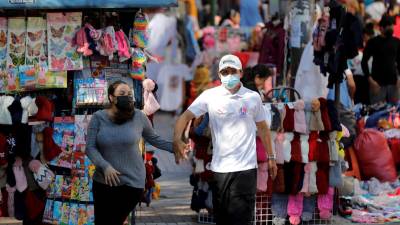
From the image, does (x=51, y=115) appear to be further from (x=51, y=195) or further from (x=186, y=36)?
(x=186, y=36)

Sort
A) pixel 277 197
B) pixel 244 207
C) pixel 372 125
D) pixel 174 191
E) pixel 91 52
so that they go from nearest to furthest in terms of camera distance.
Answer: pixel 244 207 < pixel 91 52 < pixel 277 197 < pixel 174 191 < pixel 372 125

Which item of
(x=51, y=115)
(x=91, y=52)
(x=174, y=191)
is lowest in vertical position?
(x=174, y=191)

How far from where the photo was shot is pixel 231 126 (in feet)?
26.6

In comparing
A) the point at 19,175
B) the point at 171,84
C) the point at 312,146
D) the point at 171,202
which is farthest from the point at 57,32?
the point at 171,84

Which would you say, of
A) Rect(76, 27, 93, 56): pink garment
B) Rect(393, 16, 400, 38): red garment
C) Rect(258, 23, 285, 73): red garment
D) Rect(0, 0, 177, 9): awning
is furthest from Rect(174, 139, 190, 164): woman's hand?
Rect(393, 16, 400, 38): red garment

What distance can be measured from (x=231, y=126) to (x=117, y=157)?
100 cm

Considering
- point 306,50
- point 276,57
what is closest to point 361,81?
point 276,57

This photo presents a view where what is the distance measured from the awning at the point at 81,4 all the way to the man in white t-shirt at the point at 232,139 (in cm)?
108

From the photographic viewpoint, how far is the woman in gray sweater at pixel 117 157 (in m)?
7.69

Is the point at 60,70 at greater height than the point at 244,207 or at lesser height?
greater

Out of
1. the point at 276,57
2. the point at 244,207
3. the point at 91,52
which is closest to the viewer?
the point at 244,207

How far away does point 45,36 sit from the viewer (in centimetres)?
938

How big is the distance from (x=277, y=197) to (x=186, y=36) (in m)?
9.20

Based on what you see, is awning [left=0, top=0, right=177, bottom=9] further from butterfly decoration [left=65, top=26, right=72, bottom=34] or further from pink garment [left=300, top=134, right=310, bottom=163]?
pink garment [left=300, top=134, right=310, bottom=163]
